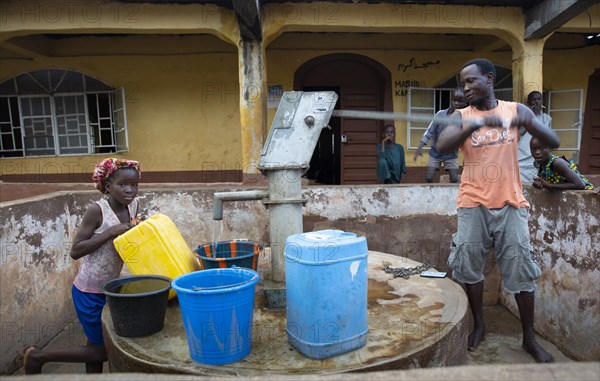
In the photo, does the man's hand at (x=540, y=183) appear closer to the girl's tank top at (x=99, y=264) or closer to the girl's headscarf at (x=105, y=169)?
the girl's headscarf at (x=105, y=169)

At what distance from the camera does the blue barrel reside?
1702 mm

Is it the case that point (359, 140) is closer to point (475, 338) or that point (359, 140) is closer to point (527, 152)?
point (527, 152)

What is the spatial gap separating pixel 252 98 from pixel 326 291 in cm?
418

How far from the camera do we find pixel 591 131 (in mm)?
7520

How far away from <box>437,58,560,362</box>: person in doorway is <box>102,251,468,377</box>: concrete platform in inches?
12.2

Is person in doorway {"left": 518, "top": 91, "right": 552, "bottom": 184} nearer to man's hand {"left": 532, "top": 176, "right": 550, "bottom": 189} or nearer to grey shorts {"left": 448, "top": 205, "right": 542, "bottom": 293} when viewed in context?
man's hand {"left": 532, "top": 176, "right": 550, "bottom": 189}

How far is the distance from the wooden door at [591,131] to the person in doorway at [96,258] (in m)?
7.99

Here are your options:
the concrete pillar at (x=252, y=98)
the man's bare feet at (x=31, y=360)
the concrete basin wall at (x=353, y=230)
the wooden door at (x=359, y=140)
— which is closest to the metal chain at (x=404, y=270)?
the concrete basin wall at (x=353, y=230)

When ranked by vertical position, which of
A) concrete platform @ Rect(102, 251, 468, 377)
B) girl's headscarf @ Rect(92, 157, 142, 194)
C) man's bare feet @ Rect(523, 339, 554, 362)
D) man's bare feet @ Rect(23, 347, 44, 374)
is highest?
girl's headscarf @ Rect(92, 157, 142, 194)

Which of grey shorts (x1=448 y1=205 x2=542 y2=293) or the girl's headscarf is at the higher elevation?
the girl's headscarf

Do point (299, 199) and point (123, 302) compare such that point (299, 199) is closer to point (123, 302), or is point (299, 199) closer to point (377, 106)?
point (123, 302)

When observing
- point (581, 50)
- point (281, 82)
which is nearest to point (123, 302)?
point (281, 82)

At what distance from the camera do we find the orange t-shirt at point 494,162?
7.68 feet

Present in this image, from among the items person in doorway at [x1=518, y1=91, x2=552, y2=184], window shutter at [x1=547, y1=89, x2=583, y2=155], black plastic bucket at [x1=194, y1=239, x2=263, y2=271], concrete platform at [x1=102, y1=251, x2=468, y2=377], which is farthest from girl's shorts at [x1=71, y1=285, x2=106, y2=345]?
window shutter at [x1=547, y1=89, x2=583, y2=155]
